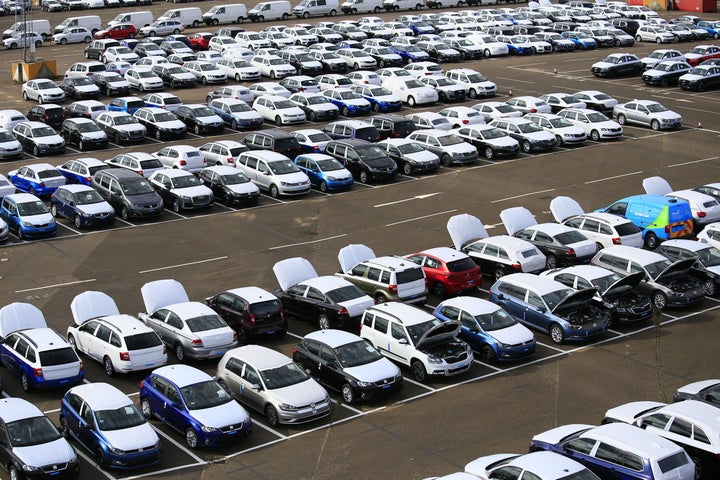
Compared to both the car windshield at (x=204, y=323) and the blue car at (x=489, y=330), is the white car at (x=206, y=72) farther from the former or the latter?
the blue car at (x=489, y=330)

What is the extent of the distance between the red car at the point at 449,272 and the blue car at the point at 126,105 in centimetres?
2586

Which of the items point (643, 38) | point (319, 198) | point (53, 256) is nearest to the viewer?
point (53, 256)

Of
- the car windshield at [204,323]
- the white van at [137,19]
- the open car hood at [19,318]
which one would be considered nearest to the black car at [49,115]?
the open car hood at [19,318]

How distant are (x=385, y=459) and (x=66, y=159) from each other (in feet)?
98.5

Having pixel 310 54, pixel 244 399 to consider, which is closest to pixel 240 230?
pixel 244 399

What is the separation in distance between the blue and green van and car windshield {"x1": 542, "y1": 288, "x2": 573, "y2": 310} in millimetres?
8056

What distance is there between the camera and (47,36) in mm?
82938

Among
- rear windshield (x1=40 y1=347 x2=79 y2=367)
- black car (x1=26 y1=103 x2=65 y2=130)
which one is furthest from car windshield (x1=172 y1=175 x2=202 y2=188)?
rear windshield (x1=40 y1=347 x2=79 y2=367)

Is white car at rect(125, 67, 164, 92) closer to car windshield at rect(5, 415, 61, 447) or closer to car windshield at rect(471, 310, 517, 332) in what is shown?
car windshield at rect(471, 310, 517, 332)

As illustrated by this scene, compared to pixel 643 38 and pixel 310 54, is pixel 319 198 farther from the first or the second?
pixel 643 38

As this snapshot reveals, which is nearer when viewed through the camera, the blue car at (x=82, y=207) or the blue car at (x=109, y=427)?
the blue car at (x=109, y=427)

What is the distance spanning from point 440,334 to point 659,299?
8.20 m

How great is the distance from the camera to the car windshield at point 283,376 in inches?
964

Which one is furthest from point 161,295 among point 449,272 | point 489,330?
point 489,330
